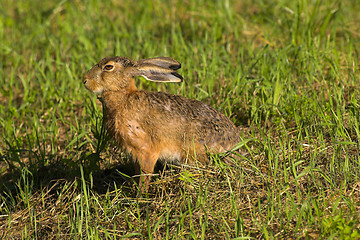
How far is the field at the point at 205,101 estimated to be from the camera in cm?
379

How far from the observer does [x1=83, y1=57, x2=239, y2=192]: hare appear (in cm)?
438

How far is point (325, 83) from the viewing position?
5371mm

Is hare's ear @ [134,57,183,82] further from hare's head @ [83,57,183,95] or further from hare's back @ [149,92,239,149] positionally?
hare's back @ [149,92,239,149]

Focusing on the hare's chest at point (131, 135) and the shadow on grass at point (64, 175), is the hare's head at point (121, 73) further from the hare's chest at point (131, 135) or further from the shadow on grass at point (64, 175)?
the shadow on grass at point (64, 175)

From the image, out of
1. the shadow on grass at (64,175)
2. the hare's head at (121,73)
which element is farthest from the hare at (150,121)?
the shadow on grass at (64,175)

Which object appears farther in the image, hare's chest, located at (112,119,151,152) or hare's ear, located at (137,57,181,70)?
hare's ear, located at (137,57,181,70)

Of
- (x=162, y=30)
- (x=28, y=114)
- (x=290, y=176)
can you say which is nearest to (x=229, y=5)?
(x=162, y=30)

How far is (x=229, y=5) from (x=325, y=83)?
253 centimetres

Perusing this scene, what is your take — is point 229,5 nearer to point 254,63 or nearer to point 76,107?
point 254,63

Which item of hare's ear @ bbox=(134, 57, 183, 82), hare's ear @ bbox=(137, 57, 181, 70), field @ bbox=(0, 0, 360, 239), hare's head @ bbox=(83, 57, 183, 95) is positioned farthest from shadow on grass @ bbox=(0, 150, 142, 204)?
hare's ear @ bbox=(137, 57, 181, 70)

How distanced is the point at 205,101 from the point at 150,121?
1.29 metres

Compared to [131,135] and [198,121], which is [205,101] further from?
[131,135]

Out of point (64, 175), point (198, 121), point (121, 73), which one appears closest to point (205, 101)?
A: point (198, 121)

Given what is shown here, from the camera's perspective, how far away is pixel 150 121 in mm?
4430
